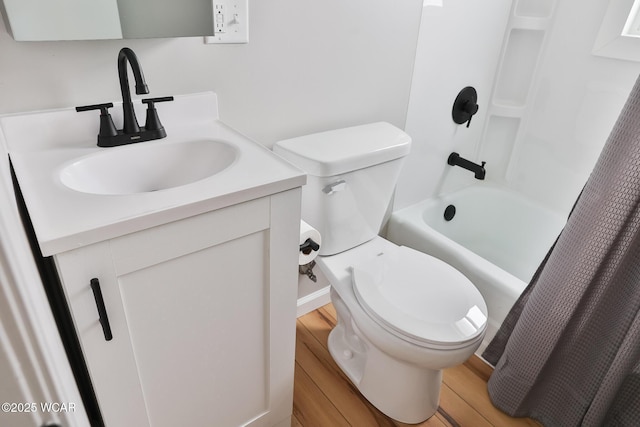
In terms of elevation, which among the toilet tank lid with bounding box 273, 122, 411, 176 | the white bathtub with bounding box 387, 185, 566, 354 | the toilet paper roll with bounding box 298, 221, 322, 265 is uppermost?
the toilet tank lid with bounding box 273, 122, 411, 176

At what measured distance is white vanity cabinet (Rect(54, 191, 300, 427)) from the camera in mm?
761

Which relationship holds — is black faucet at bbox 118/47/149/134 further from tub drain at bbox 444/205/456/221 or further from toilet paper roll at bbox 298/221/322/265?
tub drain at bbox 444/205/456/221

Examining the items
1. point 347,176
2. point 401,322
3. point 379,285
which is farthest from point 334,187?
point 401,322

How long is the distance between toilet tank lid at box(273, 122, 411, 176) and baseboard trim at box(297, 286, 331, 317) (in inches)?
27.2

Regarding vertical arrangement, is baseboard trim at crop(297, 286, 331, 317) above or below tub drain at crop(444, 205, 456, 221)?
below

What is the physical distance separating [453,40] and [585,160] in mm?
780

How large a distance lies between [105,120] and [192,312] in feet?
1.63

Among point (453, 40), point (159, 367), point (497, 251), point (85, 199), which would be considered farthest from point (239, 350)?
point (497, 251)

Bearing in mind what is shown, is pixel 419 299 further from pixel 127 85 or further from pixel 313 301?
pixel 127 85

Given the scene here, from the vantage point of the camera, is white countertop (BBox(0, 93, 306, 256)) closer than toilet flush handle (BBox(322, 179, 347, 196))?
Yes

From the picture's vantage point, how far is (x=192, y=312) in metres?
0.90

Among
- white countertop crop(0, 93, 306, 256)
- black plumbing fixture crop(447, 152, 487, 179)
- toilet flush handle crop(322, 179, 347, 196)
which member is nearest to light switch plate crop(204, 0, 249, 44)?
white countertop crop(0, 93, 306, 256)

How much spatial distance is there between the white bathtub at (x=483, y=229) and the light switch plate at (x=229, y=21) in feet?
3.41

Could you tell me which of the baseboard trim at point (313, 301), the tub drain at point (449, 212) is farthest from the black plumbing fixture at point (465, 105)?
the baseboard trim at point (313, 301)
